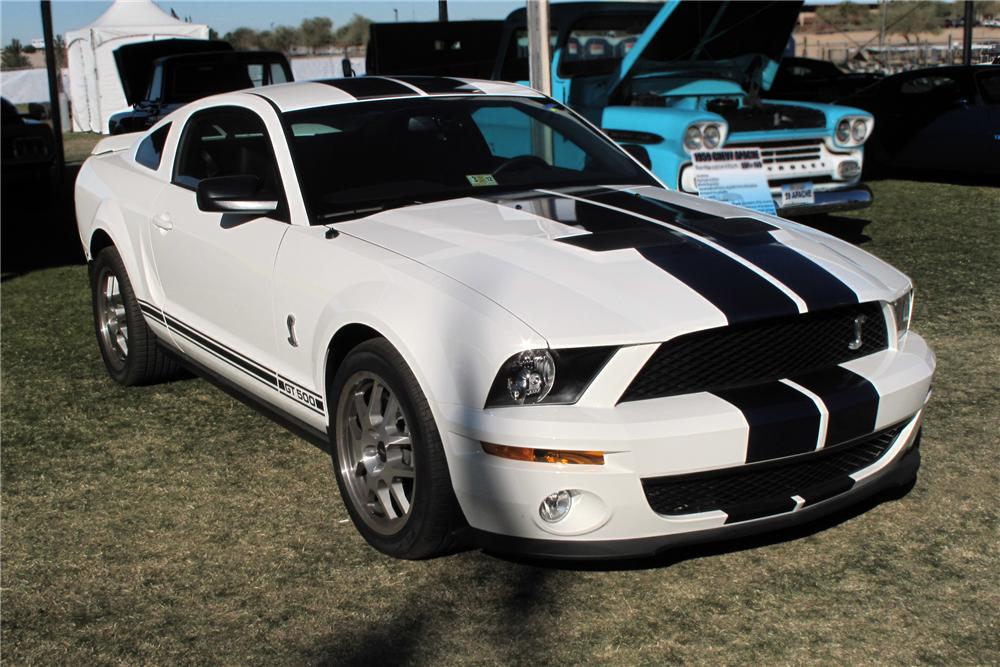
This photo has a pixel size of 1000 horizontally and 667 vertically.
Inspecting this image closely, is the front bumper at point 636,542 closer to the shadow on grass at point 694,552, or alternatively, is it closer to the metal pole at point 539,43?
the shadow on grass at point 694,552

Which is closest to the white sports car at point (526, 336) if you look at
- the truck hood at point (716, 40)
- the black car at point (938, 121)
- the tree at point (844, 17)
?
the truck hood at point (716, 40)

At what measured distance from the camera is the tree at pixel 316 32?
277 feet

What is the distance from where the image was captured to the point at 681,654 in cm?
280

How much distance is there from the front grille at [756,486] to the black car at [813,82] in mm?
13383

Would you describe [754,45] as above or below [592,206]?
above

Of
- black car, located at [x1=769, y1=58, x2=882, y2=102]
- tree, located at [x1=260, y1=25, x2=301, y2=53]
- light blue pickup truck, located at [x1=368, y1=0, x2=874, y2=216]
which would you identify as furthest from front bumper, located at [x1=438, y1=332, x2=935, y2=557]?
tree, located at [x1=260, y1=25, x2=301, y2=53]

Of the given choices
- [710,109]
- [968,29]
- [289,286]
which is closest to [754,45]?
[710,109]

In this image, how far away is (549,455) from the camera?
9.31 feet

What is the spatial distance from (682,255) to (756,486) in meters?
0.74

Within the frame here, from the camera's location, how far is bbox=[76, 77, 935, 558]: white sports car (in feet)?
9.43

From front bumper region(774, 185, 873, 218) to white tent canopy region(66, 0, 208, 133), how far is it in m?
20.1

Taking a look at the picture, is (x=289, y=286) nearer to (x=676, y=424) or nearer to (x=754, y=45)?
(x=676, y=424)

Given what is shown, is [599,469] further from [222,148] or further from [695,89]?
[695,89]

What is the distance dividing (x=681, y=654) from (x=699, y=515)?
1.22 ft
